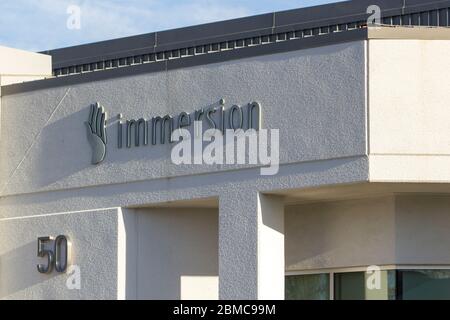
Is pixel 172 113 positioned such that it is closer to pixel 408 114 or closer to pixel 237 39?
pixel 237 39

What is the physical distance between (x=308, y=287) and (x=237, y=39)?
16.3 ft

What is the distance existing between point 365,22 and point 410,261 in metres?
4.67

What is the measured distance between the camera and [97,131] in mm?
20266

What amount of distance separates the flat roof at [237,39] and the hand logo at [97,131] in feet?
1.80

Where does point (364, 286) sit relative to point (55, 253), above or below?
below

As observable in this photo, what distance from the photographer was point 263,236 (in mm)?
18562

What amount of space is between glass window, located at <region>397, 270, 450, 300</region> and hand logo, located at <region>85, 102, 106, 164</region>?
16.4ft

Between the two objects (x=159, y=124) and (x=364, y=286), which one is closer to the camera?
(x=364, y=286)

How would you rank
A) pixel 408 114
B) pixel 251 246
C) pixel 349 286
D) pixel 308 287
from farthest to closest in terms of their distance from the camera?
pixel 308 287 → pixel 349 286 → pixel 251 246 → pixel 408 114

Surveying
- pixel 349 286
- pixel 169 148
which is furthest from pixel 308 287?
pixel 169 148

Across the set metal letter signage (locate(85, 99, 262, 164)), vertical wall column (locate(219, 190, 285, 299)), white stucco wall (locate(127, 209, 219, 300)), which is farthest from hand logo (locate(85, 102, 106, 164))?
vertical wall column (locate(219, 190, 285, 299))

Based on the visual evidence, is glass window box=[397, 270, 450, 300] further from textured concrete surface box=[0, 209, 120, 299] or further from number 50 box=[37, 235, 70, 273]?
number 50 box=[37, 235, 70, 273]
